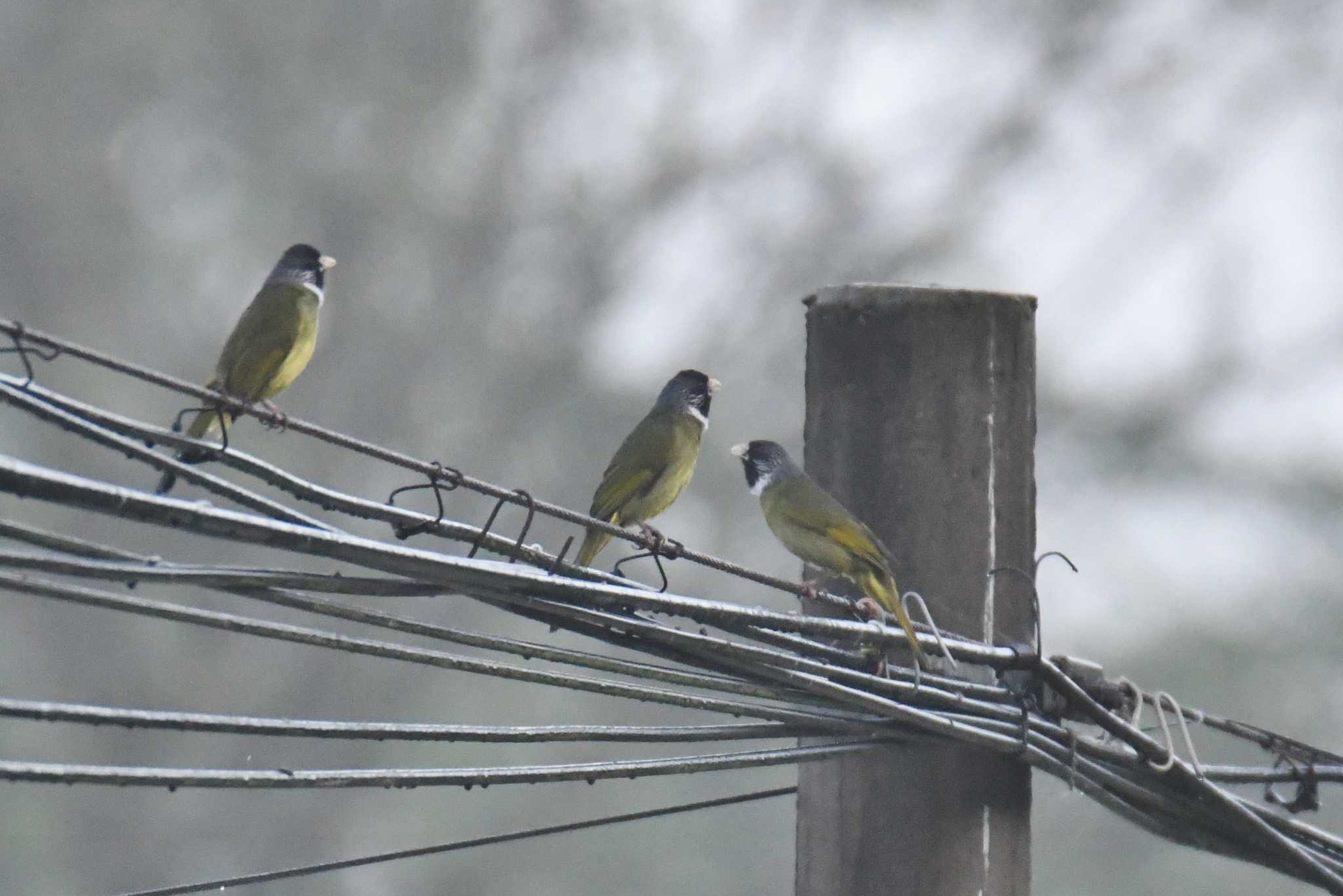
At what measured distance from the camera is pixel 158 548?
20.5 metres

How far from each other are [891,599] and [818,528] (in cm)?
79

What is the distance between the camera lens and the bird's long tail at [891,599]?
13.1ft

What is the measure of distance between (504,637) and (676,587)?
17.4 metres

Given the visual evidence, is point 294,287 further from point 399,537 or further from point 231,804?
point 231,804

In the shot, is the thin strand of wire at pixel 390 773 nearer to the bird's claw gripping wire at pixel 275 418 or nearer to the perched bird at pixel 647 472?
the bird's claw gripping wire at pixel 275 418

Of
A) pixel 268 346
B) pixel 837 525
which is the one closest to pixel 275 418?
pixel 837 525

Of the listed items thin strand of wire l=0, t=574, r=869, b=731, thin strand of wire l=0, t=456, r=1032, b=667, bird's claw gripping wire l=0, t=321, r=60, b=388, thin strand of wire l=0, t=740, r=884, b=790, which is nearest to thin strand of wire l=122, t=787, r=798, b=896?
thin strand of wire l=0, t=740, r=884, b=790

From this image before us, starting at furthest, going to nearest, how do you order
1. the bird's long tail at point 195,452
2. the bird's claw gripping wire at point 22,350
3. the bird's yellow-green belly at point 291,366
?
the bird's yellow-green belly at point 291,366, the bird's long tail at point 195,452, the bird's claw gripping wire at point 22,350

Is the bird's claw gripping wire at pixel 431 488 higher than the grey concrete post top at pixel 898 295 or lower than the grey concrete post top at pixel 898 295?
lower

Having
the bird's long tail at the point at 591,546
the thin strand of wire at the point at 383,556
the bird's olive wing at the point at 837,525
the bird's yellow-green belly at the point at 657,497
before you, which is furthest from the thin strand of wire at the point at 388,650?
the bird's yellow-green belly at the point at 657,497

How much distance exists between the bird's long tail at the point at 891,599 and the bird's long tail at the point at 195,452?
1457mm

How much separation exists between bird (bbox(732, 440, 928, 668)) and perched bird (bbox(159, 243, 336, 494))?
56.0 inches

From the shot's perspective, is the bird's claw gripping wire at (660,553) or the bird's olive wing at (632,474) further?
the bird's olive wing at (632,474)

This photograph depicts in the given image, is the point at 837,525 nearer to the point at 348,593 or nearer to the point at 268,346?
the point at 348,593
